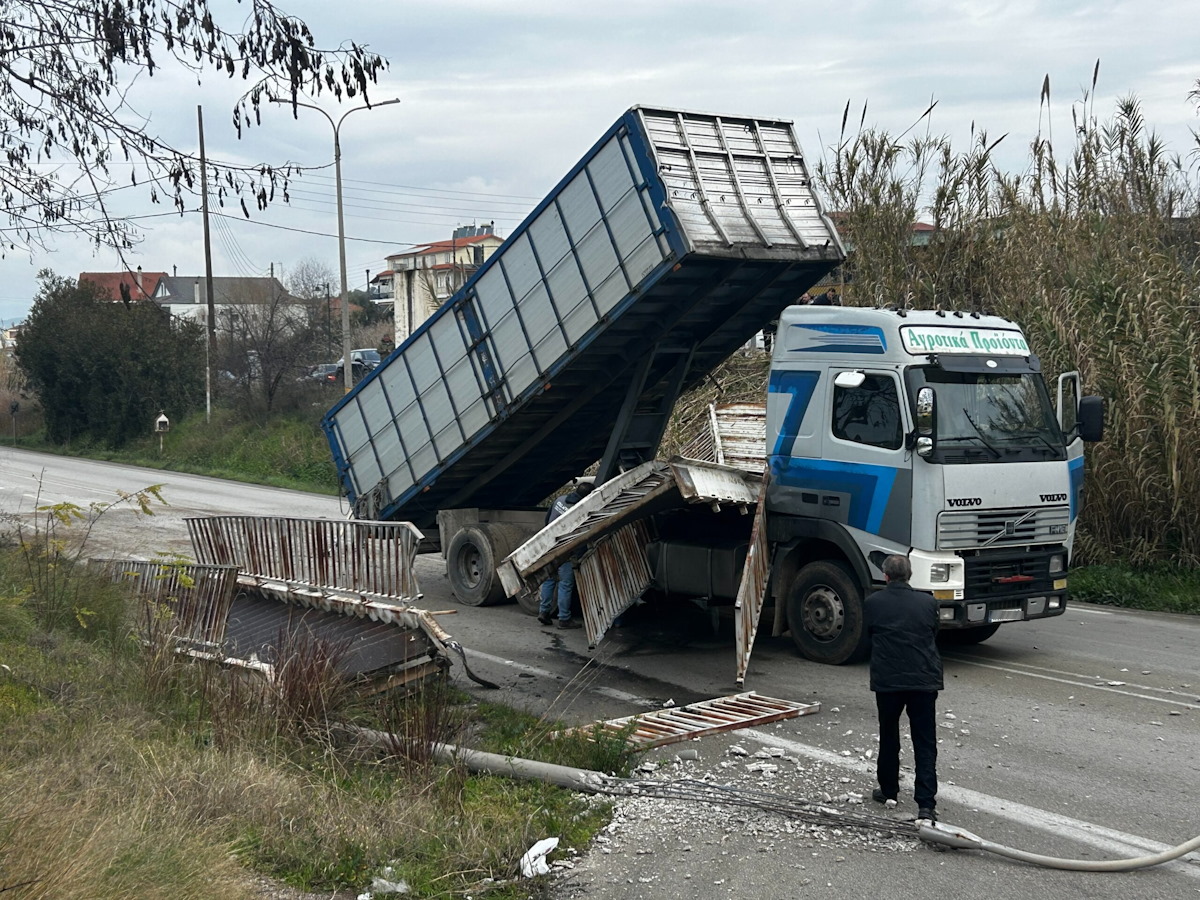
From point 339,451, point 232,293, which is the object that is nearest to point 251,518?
point 339,451

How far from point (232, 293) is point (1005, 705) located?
5434cm

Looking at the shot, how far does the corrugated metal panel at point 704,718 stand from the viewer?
7.55 metres

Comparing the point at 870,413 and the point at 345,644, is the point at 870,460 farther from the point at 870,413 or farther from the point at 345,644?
the point at 345,644

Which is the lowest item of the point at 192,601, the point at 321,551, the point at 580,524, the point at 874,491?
the point at 192,601

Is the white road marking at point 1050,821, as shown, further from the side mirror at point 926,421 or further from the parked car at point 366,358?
the parked car at point 366,358

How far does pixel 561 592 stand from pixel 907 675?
5889 mm

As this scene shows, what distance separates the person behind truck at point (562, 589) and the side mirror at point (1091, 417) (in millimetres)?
4452

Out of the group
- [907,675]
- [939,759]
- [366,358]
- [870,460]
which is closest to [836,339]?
[870,460]

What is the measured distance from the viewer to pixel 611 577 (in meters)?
10.4

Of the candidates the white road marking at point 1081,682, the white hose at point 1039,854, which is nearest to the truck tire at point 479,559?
the white road marking at point 1081,682

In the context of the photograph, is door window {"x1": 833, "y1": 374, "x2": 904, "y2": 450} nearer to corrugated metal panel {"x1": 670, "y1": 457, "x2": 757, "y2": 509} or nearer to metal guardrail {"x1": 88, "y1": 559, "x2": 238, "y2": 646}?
corrugated metal panel {"x1": 670, "y1": 457, "x2": 757, "y2": 509}

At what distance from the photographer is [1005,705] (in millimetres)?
8430

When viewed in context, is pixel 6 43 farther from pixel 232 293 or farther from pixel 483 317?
pixel 232 293

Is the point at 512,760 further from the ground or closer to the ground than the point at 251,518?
closer to the ground
